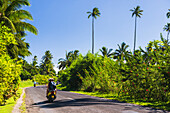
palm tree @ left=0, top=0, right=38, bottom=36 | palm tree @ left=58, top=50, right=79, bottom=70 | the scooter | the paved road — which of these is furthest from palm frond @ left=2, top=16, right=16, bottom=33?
palm tree @ left=58, top=50, right=79, bottom=70

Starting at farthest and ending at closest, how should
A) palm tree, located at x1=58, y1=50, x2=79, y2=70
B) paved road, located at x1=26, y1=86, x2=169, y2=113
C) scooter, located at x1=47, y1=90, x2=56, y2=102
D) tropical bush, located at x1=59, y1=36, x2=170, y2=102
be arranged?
palm tree, located at x1=58, y1=50, x2=79, y2=70
scooter, located at x1=47, y1=90, x2=56, y2=102
tropical bush, located at x1=59, y1=36, x2=170, y2=102
paved road, located at x1=26, y1=86, x2=169, y2=113

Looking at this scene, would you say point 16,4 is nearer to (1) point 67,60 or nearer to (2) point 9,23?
(2) point 9,23

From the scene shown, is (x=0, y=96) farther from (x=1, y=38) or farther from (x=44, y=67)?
(x=44, y=67)

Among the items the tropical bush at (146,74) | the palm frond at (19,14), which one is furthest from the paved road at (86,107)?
the palm frond at (19,14)

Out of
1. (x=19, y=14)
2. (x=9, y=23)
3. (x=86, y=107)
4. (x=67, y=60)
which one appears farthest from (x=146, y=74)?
(x=67, y=60)

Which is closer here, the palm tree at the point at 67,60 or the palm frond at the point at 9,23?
the palm frond at the point at 9,23

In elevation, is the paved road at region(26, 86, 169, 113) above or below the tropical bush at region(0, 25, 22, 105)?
below

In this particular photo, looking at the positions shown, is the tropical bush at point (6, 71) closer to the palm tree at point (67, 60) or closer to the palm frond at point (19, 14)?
the palm frond at point (19, 14)

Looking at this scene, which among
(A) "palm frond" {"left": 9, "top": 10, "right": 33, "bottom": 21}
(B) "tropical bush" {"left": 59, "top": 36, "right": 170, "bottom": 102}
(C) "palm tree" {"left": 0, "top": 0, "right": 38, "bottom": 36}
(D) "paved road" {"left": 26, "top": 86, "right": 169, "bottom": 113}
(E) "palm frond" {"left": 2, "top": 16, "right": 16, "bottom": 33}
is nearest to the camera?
(D) "paved road" {"left": 26, "top": 86, "right": 169, "bottom": 113}

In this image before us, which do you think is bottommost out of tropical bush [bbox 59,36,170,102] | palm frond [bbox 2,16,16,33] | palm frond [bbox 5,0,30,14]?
tropical bush [bbox 59,36,170,102]

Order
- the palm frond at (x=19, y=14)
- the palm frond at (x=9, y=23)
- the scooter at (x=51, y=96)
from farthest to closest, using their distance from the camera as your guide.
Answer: the palm frond at (x=19, y=14), the palm frond at (x=9, y=23), the scooter at (x=51, y=96)

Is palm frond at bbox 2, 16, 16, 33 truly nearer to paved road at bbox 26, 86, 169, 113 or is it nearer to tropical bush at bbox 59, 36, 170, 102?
paved road at bbox 26, 86, 169, 113

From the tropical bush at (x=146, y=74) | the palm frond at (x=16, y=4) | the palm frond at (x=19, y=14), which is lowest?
the tropical bush at (x=146, y=74)

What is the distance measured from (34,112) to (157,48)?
9691 millimetres
